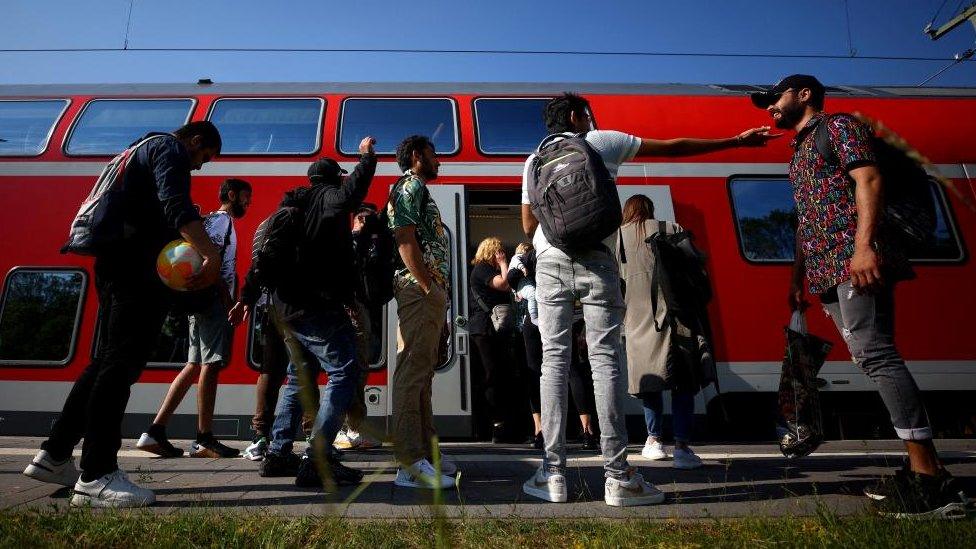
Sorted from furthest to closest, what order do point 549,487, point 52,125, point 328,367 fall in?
point 52,125
point 328,367
point 549,487

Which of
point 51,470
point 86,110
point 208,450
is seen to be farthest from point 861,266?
point 86,110

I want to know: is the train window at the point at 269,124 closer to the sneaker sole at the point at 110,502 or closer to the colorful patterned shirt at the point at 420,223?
the colorful patterned shirt at the point at 420,223

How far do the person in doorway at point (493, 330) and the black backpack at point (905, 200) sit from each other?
9.13 ft

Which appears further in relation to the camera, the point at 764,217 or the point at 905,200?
the point at 764,217

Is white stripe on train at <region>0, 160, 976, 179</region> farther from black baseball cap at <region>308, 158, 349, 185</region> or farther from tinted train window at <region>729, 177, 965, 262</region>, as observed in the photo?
black baseball cap at <region>308, 158, 349, 185</region>

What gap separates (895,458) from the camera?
3840mm

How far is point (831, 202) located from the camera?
2.62 metres

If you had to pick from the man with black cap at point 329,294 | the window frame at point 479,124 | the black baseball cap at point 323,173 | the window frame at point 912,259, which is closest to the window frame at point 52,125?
the black baseball cap at point 323,173

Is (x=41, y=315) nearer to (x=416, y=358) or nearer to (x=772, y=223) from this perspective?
(x=416, y=358)

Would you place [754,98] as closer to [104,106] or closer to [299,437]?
[299,437]

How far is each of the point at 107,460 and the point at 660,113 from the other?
4999 mm

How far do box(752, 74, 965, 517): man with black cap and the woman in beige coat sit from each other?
43.3 inches

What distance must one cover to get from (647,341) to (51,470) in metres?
3.23

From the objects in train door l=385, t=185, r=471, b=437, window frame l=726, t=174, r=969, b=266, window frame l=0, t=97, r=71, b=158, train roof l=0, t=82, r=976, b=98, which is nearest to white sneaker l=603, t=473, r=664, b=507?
train door l=385, t=185, r=471, b=437
